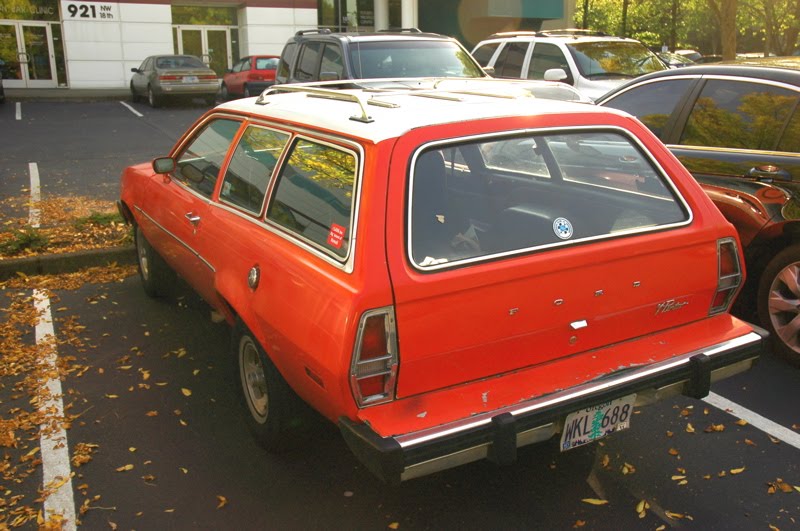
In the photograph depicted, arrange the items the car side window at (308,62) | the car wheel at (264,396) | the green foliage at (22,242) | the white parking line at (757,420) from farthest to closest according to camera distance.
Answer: the car side window at (308,62) → the green foliage at (22,242) → the white parking line at (757,420) → the car wheel at (264,396)

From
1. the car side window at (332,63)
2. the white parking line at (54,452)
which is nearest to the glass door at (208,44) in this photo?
the car side window at (332,63)

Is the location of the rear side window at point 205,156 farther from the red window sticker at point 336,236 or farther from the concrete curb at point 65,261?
the concrete curb at point 65,261

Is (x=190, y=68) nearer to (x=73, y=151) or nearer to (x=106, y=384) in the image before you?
(x=73, y=151)

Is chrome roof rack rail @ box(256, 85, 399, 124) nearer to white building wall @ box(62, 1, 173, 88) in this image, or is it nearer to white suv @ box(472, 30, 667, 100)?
white suv @ box(472, 30, 667, 100)

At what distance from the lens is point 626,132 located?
3707 mm

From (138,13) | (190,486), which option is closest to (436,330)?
(190,486)

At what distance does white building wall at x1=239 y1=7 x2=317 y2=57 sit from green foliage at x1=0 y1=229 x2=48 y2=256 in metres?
24.2

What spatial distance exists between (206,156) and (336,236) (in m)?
2.07

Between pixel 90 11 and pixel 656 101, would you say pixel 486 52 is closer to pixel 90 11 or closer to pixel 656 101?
pixel 656 101

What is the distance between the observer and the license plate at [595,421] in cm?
321

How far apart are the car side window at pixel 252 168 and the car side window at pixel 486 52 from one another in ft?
31.3

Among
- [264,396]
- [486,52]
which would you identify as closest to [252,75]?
[486,52]

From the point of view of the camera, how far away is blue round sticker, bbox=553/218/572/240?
337 cm

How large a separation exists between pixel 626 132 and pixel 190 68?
2203cm
